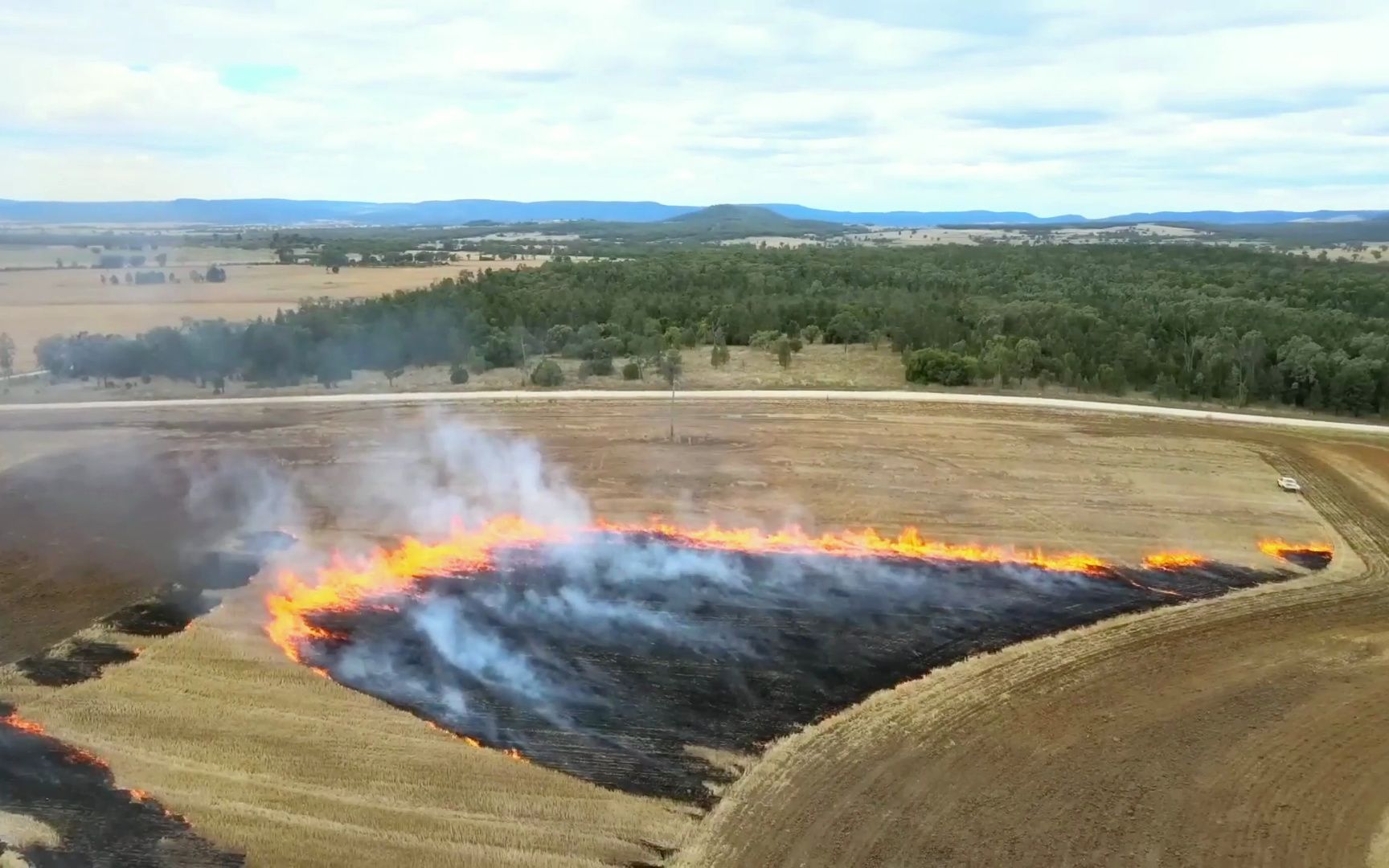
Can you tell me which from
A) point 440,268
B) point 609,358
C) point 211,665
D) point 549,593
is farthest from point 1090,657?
point 440,268

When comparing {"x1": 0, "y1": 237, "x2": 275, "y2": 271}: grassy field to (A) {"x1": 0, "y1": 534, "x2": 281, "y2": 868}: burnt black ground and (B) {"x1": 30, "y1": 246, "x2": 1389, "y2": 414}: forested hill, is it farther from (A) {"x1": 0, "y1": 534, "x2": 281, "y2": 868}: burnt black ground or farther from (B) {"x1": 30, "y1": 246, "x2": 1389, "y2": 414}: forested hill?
(A) {"x1": 0, "y1": 534, "x2": 281, "y2": 868}: burnt black ground

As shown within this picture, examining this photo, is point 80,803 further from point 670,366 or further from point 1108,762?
point 670,366

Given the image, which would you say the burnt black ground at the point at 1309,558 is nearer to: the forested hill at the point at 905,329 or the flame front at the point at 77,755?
the forested hill at the point at 905,329

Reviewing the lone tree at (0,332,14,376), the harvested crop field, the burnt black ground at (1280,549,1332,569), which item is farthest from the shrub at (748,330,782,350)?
the lone tree at (0,332,14,376)

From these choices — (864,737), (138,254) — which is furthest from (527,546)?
(138,254)

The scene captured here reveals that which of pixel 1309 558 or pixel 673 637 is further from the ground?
pixel 1309 558
